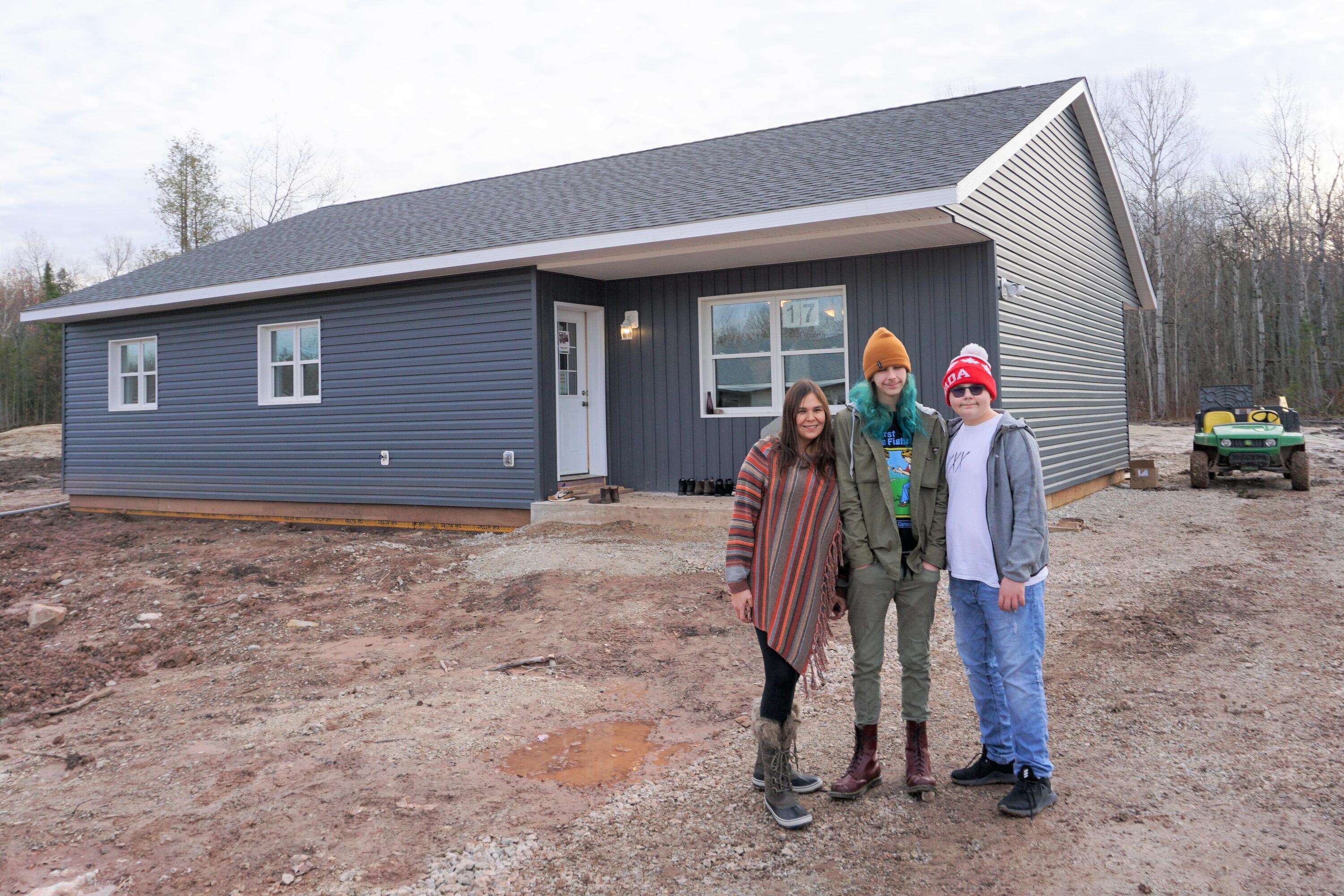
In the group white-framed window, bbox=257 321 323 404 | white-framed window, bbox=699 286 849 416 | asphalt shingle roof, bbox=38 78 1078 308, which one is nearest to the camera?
asphalt shingle roof, bbox=38 78 1078 308

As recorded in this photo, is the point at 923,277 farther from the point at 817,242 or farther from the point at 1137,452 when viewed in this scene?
the point at 1137,452

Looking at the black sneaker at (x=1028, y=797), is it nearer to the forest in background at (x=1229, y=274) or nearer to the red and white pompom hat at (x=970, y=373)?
the red and white pompom hat at (x=970, y=373)

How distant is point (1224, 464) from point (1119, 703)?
9.61 metres

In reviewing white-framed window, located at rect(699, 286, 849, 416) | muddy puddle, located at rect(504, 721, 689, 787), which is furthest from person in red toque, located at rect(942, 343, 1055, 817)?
white-framed window, located at rect(699, 286, 849, 416)

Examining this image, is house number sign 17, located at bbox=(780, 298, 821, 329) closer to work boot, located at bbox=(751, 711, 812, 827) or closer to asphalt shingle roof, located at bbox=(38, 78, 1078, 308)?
asphalt shingle roof, located at bbox=(38, 78, 1078, 308)

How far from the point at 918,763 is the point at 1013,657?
1.70 feet

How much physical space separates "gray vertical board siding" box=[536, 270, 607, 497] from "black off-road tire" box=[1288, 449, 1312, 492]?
9439 millimetres

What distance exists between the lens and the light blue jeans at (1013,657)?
294 cm

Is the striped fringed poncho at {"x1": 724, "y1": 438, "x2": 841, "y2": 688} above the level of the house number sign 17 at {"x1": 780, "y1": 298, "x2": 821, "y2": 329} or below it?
below

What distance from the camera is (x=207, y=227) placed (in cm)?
3061

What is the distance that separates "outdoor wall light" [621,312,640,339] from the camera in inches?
404

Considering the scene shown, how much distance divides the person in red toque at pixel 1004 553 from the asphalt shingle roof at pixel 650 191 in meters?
4.83

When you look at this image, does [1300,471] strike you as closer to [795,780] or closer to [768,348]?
[768,348]

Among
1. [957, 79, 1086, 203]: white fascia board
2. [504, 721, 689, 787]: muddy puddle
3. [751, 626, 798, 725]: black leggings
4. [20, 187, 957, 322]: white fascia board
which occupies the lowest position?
[504, 721, 689, 787]: muddy puddle
